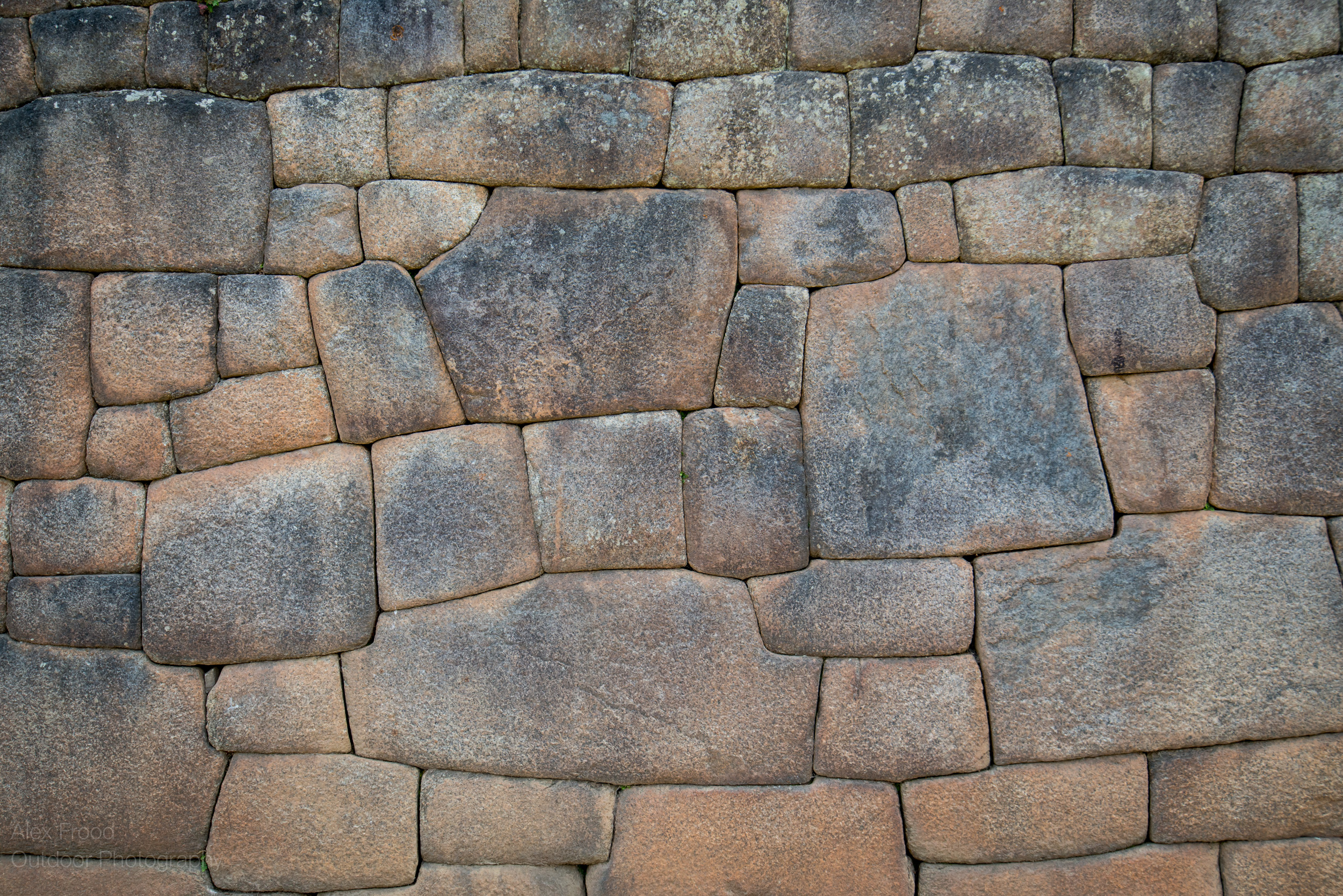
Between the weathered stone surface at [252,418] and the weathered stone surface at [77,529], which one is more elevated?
the weathered stone surface at [252,418]

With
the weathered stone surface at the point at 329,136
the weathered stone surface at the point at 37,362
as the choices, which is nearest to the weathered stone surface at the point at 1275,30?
the weathered stone surface at the point at 329,136

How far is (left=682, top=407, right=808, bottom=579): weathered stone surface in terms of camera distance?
2477mm

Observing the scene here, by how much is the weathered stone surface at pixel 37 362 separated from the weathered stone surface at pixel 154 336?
100 mm

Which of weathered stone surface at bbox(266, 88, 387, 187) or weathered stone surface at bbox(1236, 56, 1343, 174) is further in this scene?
weathered stone surface at bbox(266, 88, 387, 187)

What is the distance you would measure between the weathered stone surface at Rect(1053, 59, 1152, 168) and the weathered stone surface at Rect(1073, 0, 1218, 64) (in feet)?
0.18

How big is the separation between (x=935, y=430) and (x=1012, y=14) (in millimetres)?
1424

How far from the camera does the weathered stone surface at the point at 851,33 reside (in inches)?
97.1

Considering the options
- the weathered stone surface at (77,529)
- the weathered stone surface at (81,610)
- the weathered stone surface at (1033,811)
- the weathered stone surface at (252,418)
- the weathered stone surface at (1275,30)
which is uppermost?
the weathered stone surface at (1275,30)

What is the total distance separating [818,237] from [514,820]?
2.23 meters

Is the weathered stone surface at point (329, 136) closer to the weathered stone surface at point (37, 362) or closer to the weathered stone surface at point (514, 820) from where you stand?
the weathered stone surface at point (37, 362)

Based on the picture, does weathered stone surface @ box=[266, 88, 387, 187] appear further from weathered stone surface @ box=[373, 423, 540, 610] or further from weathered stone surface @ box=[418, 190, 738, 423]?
weathered stone surface @ box=[373, 423, 540, 610]

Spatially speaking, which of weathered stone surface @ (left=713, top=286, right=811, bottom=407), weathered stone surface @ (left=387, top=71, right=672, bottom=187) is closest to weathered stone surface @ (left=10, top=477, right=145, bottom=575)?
weathered stone surface @ (left=387, top=71, right=672, bottom=187)

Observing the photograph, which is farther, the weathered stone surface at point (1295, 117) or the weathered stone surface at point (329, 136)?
the weathered stone surface at point (329, 136)

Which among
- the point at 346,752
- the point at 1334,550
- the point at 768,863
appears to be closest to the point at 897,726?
the point at 768,863
